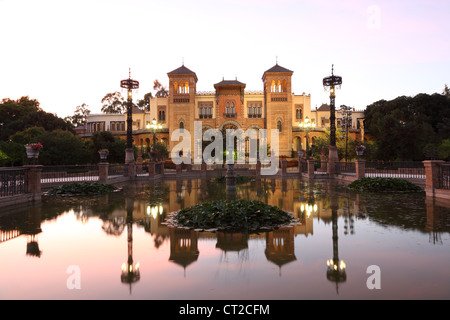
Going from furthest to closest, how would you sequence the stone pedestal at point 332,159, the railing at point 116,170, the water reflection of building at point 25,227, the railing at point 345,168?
1. the stone pedestal at point 332,159
2. the railing at point 345,168
3. the railing at point 116,170
4. the water reflection of building at point 25,227

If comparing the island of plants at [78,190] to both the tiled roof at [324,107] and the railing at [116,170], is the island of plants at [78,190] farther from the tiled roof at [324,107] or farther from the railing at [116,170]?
the tiled roof at [324,107]

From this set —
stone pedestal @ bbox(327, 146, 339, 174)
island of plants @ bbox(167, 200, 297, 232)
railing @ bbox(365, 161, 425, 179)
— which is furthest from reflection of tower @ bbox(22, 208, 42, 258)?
stone pedestal @ bbox(327, 146, 339, 174)

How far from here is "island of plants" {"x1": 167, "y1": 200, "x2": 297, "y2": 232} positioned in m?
7.29

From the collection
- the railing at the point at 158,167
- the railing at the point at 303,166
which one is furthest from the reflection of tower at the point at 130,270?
the railing at the point at 303,166

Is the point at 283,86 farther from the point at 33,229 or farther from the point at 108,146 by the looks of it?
the point at 33,229

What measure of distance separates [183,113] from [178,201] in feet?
143

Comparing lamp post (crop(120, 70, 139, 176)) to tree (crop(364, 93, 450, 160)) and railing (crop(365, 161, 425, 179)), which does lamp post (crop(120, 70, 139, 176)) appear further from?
tree (crop(364, 93, 450, 160))

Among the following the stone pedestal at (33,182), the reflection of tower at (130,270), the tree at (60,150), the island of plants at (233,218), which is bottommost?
the reflection of tower at (130,270)

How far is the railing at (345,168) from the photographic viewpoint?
24.8 m

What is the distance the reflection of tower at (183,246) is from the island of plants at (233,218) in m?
0.40

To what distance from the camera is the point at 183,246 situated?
19.6ft

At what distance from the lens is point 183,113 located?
54812 millimetres

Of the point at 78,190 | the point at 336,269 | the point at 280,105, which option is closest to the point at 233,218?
the point at 336,269
